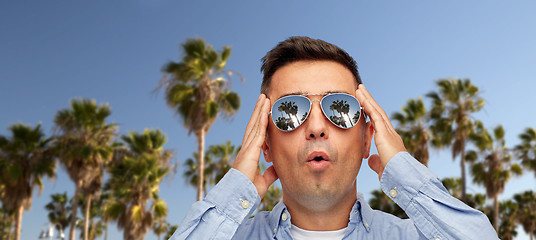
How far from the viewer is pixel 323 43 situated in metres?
2.35

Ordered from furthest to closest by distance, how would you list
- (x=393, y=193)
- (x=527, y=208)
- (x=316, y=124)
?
1. (x=527, y=208)
2. (x=316, y=124)
3. (x=393, y=193)

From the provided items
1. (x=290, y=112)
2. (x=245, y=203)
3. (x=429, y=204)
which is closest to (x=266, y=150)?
(x=290, y=112)

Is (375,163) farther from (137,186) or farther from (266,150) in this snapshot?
(137,186)

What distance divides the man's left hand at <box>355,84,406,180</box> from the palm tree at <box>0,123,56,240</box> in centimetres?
2369

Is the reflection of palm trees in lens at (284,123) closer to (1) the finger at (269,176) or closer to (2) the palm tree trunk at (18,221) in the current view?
(1) the finger at (269,176)

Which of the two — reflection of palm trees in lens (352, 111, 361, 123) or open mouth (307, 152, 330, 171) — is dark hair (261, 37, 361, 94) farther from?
open mouth (307, 152, 330, 171)

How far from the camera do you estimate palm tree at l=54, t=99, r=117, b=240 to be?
2128 centimetres

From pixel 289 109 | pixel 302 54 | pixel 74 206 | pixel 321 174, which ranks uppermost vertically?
pixel 74 206

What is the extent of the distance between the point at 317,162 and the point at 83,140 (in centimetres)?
2201

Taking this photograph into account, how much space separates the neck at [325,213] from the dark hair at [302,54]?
662 mm

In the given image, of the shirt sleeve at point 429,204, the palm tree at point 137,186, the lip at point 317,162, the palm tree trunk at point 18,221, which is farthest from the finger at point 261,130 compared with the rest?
the palm tree trunk at point 18,221

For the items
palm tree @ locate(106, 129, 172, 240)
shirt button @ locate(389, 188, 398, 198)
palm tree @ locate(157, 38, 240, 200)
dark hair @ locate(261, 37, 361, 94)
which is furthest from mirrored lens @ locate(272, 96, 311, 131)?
palm tree @ locate(106, 129, 172, 240)

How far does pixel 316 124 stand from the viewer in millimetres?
2053

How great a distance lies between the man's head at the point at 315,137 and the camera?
6.51ft
